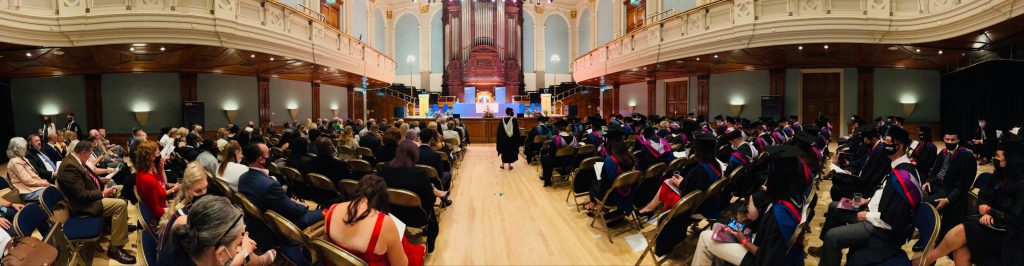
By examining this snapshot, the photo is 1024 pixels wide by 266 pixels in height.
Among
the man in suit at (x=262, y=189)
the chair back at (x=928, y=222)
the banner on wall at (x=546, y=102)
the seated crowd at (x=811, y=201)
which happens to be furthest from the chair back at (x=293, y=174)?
the banner on wall at (x=546, y=102)

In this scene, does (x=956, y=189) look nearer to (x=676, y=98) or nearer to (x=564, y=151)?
(x=564, y=151)

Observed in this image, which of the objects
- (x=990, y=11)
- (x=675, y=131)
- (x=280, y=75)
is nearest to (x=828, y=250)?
Answer: (x=675, y=131)

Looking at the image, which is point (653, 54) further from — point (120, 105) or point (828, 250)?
point (120, 105)

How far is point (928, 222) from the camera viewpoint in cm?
276

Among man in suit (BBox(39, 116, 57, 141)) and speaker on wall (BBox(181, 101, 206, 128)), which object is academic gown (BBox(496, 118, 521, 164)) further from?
man in suit (BBox(39, 116, 57, 141))

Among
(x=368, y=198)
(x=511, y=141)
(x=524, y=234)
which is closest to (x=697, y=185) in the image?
(x=524, y=234)

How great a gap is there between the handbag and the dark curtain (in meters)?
15.8

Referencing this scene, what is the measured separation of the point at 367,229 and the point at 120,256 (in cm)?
332

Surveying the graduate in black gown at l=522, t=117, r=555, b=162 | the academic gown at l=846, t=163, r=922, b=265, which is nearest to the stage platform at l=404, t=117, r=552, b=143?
the graduate in black gown at l=522, t=117, r=555, b=162

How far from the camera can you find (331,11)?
17.5m

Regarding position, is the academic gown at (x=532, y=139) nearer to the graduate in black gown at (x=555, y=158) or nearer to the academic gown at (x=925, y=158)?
the graduate in black gown at (x=555, y=158)

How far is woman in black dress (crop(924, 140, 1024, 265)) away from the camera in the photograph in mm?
2672

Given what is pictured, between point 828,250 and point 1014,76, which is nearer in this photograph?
point 828,250

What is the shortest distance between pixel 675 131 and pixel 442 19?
16.6 metres
